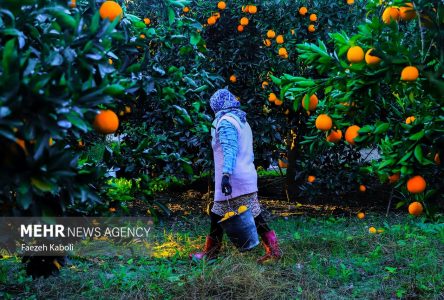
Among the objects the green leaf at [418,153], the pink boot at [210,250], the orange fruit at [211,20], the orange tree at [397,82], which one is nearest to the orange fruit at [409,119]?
the orange tree at [397,82]

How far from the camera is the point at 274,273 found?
3.89 metres

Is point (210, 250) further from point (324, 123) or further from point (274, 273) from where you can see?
point (324, 123)

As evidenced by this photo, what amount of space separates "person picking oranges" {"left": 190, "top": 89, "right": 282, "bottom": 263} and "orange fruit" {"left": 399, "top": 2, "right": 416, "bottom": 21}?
6.90 ft

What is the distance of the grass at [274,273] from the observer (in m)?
3.58

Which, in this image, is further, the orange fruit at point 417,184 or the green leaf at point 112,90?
the orange fruit at point 417,184

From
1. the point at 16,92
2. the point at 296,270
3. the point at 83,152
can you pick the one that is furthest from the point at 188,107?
the point at 16,92

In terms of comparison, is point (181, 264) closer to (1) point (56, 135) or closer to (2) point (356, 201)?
(1) point (56, 135)

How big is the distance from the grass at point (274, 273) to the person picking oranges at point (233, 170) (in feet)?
0.61

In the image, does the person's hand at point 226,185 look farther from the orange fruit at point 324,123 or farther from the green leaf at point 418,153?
the green leaf at point 418,153

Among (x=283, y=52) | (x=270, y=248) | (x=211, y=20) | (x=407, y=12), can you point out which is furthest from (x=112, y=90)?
(x=211, y=20)

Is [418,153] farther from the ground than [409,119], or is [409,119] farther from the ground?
[409,119]

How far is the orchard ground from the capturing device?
11.8 feet

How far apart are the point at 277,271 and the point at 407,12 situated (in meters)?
2.35

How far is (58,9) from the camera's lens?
5.64 ft
